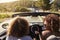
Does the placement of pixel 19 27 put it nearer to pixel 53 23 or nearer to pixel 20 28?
pixel 20 28

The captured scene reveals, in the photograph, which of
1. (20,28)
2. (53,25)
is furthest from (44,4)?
(20,28)

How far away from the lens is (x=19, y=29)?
2998 mm

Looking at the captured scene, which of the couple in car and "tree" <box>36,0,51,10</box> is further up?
the couple in car

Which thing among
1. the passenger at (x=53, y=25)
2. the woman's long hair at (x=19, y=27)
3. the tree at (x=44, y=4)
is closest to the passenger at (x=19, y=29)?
the woman's long hair at (x=19, y=27)

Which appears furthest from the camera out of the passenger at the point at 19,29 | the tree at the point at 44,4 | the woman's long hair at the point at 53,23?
the tree at the point at 44,4

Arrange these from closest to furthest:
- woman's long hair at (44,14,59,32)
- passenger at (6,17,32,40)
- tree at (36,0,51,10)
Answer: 1. passenger at (6,17,32,40)
2. woman's long hair at (44,14,59,32)
3. tree at (36,0,51,10)

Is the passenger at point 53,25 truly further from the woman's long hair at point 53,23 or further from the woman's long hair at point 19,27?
the woman's long hair at point 19,27

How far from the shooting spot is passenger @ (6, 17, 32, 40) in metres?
3.00

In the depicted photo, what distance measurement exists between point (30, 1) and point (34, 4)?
2.68ft

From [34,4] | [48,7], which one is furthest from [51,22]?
[34,4]

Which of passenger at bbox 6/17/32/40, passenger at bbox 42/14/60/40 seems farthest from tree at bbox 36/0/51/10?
passenger at bbox 6/17/32/40

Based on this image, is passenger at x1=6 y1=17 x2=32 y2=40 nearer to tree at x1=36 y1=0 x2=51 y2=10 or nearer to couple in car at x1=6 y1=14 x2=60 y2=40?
couple in car at x1=6 y1=14 x2=60 y2=40

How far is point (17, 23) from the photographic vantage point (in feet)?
9.87

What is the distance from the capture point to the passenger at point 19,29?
3.00 m
